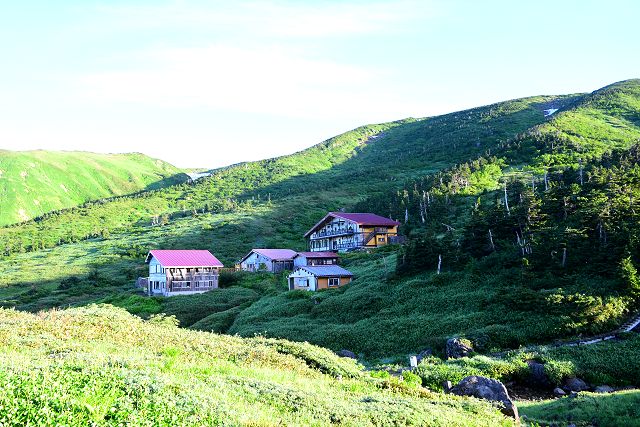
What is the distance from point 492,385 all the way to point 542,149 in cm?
11582

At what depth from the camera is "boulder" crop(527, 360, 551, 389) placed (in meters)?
26.0

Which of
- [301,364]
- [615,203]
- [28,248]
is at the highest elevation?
[615,203]

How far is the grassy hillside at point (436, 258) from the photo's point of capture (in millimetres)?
34562

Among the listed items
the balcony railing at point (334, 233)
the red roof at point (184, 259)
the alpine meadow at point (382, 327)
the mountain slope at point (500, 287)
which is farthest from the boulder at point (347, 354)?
the balcony railing at point (334, 233)

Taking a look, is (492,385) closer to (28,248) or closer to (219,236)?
(219,236)

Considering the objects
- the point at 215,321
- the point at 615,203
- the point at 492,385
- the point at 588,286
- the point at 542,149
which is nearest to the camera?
the point at 492,385

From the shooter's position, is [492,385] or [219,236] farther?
[219,236]

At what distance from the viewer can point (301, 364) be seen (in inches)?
774

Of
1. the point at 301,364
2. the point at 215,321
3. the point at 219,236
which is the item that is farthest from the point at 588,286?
the point at 219,236

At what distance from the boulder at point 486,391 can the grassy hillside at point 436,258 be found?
1197 cm

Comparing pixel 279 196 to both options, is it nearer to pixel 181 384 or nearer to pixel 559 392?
pixel 559 392

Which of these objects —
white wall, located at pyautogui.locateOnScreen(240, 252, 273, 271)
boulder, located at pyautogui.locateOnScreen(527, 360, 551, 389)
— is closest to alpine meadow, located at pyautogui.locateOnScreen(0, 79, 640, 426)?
boulder, located at pyautogui.locateOnScreen(527, 360, 551, 389)

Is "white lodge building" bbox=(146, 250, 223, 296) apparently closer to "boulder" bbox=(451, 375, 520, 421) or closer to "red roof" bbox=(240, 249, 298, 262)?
"red roof" bbox=(240, 249, 298, 262)

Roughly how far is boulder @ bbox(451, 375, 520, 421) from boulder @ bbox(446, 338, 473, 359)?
34.8 feet
